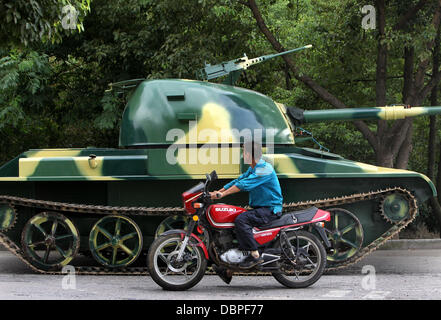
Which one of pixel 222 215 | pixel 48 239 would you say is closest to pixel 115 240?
pixel 48 239

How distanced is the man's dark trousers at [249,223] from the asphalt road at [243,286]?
0.54 m

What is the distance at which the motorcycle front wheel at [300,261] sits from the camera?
A: 29.3ft

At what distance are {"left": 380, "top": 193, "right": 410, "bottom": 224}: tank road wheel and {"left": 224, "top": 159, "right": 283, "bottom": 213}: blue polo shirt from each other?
244 centimetres

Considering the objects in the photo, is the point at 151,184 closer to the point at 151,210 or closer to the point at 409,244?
the point at 151,210

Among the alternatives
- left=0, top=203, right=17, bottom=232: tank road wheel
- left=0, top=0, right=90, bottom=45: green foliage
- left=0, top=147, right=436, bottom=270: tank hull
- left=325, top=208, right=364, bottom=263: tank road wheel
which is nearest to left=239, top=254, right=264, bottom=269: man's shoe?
left=0, top=147, right=436, bottom=270: tank hull

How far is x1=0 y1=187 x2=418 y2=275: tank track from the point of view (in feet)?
34.6

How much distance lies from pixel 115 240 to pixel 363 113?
176 inches

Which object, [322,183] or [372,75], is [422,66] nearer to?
[372,75]

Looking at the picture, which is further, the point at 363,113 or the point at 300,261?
the point at 363,113

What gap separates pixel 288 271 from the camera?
904 centimetres

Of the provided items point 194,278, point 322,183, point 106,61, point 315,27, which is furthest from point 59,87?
point 194,278

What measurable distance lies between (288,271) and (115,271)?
9.18 feet

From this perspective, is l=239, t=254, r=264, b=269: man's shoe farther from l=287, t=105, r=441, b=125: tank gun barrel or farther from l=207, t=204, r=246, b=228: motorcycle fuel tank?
l=287, t=105, r=441, b=125: tank gun barrel

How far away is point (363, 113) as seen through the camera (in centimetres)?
1217
